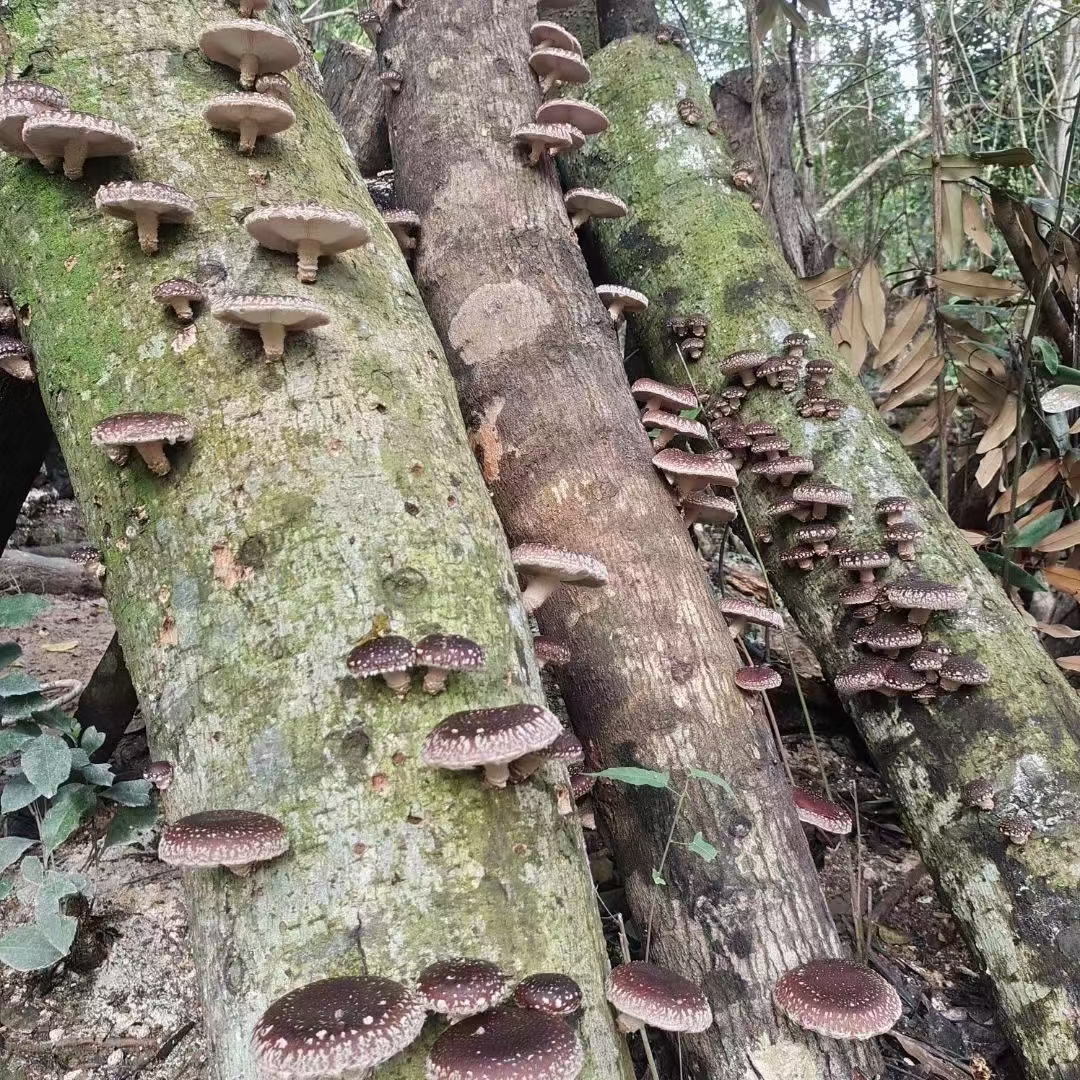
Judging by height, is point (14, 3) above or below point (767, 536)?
above

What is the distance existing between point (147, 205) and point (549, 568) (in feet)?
6.92

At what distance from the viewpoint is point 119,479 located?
3219mm

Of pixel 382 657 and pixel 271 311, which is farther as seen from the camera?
pixel 271 311

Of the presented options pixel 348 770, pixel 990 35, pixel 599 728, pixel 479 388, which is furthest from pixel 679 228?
pixel 990 35

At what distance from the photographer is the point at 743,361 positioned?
5.01 m

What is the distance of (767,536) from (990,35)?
1166 centimetres

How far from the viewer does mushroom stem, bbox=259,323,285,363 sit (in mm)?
3139

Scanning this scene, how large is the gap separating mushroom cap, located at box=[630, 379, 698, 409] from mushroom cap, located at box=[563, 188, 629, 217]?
1.32 meters

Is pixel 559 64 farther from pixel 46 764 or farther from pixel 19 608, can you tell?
pixel 46 764

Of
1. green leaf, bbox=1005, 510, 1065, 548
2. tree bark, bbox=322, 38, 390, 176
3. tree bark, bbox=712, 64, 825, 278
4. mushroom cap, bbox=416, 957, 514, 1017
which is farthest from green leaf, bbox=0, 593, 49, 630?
tree bark, bbox=712, 64, 825, 278

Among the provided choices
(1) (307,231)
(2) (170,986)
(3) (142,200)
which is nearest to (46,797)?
(2) (170,986)

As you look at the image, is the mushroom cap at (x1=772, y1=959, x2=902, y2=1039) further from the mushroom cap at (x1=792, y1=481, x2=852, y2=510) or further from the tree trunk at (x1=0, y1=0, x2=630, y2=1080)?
the mushroom cap at (x1=792, y1=481, x2=852, y2=510)

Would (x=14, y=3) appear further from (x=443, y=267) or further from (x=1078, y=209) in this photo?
(x=1078, y=209)

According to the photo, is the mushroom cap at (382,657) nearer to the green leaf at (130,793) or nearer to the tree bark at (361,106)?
the green leaf at (130,793)
